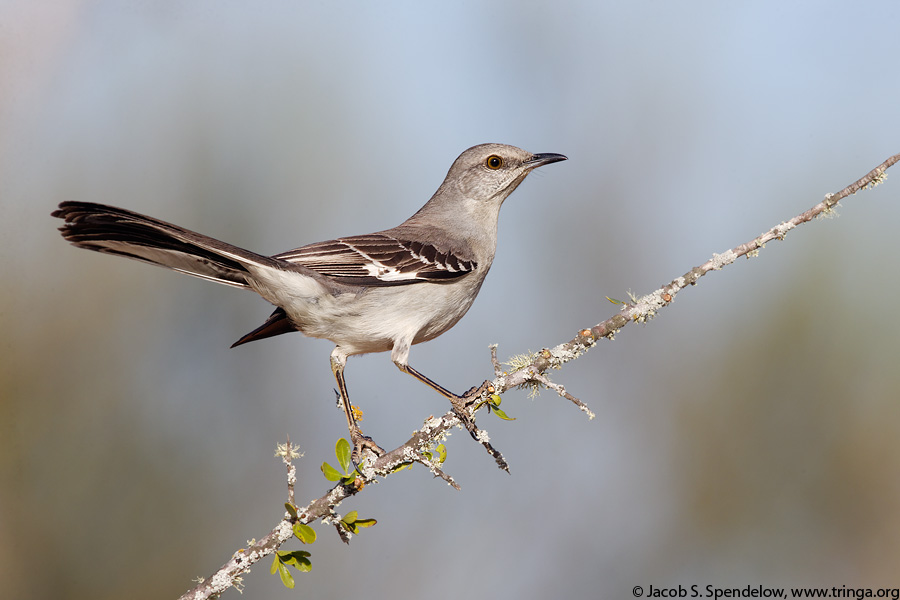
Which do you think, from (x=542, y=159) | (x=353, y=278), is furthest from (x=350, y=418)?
(x=542, y=159)

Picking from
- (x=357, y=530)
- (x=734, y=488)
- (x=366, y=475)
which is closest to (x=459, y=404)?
(x=366, y=475)

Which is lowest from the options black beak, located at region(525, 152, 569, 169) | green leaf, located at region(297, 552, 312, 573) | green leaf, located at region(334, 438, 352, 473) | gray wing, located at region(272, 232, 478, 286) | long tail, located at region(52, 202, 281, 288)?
green leaf, located at region(297, 552, 312, 573)

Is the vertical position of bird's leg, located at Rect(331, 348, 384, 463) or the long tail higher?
the long tail

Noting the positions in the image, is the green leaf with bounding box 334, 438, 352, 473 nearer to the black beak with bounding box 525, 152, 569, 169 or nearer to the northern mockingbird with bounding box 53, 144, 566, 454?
the northern mockingbird with bounding box 53, 144, 566, 454

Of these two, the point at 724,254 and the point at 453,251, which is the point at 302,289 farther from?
the point at 724,254

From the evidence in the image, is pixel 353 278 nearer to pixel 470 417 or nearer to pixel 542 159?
pixel 470 417

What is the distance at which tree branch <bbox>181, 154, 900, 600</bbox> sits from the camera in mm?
2680

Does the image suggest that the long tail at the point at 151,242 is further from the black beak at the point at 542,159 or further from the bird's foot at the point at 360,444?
the black beak at the point at 542,159

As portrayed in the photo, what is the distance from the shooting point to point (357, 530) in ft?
9.33

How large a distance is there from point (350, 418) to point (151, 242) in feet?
4.49

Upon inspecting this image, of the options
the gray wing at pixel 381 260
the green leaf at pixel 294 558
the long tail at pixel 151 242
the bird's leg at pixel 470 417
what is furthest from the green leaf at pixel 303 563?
the gray wing at pixel 381 260

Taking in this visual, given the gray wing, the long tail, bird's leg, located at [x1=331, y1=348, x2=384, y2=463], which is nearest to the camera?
the long tail

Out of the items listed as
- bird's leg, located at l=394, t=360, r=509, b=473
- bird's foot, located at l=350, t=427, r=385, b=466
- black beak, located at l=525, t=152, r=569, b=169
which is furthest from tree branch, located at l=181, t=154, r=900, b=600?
black beak, located at l=525, t=152, r=569, b=169

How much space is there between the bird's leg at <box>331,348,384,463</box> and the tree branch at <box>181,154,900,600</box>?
0.55 metres
